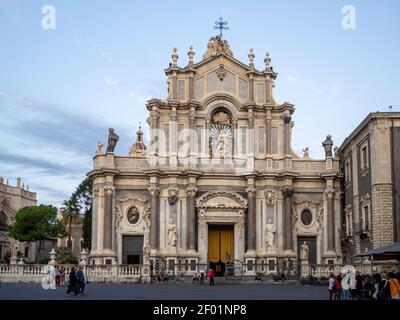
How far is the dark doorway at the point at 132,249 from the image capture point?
1757 inches

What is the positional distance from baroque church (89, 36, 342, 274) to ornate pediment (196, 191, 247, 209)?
0.24 ft

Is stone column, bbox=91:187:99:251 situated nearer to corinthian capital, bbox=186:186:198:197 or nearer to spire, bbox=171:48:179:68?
corinthian capital, bbox=186:186:198:197

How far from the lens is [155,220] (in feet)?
144

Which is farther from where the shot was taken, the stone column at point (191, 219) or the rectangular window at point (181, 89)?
the rectangular window at point (181, 89)

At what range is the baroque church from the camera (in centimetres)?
4422

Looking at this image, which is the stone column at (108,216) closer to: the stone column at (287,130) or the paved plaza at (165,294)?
the stone column at (287,130)

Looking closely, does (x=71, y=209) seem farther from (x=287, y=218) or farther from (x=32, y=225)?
(x=287, y=218)

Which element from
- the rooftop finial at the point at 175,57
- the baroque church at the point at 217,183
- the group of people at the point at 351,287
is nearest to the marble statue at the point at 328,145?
the baroque church at the point at 217,183

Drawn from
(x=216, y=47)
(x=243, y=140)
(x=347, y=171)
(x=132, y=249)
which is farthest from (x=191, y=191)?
(x=216, y=47)

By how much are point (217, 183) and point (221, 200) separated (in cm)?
122

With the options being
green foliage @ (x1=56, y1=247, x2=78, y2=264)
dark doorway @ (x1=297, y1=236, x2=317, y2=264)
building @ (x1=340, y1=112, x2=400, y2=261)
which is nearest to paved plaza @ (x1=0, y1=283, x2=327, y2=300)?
building @ (x1=340, y1=112, x2=400, y2=261)

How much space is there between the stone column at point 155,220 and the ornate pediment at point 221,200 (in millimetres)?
2812
